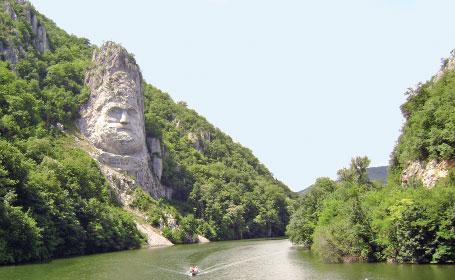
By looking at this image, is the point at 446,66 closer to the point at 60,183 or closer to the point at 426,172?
the point at 426,172

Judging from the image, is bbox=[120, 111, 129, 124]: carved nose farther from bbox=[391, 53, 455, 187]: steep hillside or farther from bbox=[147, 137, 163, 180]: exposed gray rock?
bbox=[391, 53, 455, 187]: steep hillside

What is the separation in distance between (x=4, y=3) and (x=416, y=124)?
142 m

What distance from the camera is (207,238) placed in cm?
16000

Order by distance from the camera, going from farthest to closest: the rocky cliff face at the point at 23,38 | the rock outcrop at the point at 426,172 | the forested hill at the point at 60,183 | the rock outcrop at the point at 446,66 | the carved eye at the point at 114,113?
the carved eye at the point at 114,113 < the rocky cliff face at the point at 23,38 < the rock outcrop at the point at 446,66 < the forested hill at the point at 60,183 < the rock outcrop at the point at 426,172

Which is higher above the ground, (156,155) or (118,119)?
(118,119)

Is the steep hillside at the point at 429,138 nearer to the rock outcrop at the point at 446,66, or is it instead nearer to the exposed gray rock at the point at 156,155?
the rock outcrop at the point at 446,66

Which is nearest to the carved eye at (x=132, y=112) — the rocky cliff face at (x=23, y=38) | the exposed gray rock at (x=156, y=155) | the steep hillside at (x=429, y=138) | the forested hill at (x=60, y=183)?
the forested hill at (x=60, y=183)

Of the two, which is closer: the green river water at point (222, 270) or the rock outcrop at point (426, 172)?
the green river water at point (222, 270)

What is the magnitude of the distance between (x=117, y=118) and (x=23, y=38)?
43.3 m

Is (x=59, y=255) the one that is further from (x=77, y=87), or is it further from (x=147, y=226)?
(x=77, y=87)

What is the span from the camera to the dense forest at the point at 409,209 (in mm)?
58250

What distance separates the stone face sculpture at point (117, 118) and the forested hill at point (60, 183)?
546 centimetres

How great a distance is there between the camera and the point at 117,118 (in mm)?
154875

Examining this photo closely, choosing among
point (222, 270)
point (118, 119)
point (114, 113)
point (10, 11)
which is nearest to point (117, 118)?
point (118, 119)
